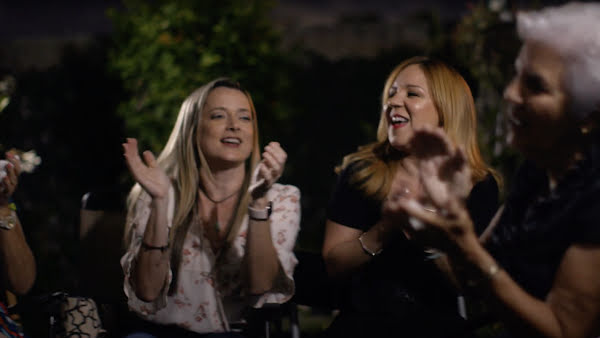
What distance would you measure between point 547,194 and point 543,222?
0.14 metres

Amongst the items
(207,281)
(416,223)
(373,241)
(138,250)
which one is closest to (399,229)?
(373,241)

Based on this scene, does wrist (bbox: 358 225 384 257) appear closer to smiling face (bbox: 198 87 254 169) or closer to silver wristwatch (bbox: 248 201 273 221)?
silver wristwatch (bbox: 248 201 273 221)

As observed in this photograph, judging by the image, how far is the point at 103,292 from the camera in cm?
245

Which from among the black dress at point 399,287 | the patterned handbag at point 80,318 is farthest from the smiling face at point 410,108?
the patterned handbag at point 80,318

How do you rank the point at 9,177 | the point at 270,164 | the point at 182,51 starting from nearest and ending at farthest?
the point at 270,164, the point at 9,177, the point at 182,51

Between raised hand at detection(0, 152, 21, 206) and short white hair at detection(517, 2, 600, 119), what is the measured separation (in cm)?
193

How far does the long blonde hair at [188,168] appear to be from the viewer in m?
2.10

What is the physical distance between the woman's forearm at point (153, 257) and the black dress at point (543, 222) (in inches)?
48.8

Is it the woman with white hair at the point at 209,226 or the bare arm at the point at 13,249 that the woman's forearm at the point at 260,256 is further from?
the bare arm at the point at 13,249

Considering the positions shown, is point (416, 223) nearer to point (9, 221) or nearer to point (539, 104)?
point (539, 104)

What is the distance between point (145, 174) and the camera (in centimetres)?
188

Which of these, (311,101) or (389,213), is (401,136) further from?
(311,101)

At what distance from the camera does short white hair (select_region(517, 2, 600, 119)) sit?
45.9 inches

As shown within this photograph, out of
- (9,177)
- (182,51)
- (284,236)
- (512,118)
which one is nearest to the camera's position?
(512,118)
